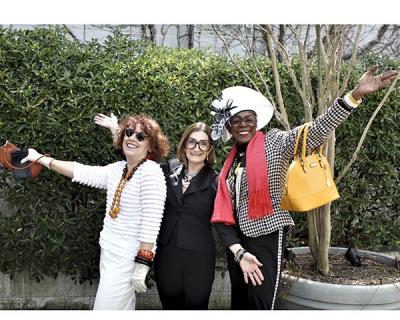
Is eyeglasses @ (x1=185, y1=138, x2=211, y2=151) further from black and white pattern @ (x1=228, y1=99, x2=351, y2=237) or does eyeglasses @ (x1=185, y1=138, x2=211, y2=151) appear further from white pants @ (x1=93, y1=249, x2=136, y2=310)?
white pants @ (x1=93, y1=249, x2=136, y2=310)

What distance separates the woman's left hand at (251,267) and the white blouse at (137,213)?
0.53 meters

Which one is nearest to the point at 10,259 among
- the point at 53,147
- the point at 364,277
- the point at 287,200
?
the point at 53,147

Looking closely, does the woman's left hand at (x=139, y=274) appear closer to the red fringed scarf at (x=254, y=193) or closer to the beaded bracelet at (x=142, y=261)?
the beaded bracelet at (x=142, y=261)

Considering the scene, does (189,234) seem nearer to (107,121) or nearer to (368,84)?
(107,121)

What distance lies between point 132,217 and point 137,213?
0.13ft

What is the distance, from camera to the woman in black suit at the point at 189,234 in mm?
3289

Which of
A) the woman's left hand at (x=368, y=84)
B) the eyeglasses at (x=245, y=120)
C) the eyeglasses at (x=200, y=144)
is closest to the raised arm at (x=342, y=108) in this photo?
the woman's left hand at (x=368, y=84)

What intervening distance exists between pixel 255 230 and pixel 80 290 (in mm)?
1895

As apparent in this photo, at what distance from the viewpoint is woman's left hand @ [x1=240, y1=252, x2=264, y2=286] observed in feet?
10.3

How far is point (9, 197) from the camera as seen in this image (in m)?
4.10

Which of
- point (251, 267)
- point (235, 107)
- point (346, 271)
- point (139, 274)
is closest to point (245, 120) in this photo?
point (235, 107)

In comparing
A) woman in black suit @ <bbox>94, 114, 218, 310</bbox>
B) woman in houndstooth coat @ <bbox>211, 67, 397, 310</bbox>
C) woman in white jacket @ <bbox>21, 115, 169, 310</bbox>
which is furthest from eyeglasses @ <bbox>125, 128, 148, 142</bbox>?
woman in houndstooth coat @ <bbox>211, 67, 397, 310</bbox>

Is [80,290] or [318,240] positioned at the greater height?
[318,240]

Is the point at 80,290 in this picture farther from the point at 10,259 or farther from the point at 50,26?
the point at 50,26
